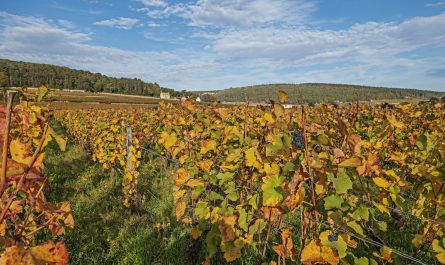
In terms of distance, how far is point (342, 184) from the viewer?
5.23 feet

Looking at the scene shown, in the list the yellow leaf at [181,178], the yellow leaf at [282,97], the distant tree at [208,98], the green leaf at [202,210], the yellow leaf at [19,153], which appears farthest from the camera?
the distant tree at [208,98]

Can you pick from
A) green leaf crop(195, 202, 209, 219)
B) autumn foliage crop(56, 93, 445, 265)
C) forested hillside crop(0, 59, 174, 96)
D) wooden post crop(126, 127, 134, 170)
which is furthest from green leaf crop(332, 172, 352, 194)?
forested hillside crop(0, 59, 174, 96)

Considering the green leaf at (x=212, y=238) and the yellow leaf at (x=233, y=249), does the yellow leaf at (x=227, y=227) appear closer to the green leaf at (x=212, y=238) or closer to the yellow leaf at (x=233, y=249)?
the yellow leaf at (x=233, y=249)

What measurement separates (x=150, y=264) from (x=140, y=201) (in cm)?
201

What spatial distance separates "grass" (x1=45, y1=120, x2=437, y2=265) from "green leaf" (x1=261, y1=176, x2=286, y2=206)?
3.03 ft

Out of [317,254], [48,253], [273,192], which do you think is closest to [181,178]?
[273,192]

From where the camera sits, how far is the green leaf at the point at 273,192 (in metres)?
1.60

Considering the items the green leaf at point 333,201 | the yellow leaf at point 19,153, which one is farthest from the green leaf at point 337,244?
the yellow leaf at point 19,153

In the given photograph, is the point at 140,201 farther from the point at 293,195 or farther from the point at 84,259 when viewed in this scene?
the point at 293,195

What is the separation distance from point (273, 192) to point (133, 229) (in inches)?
153

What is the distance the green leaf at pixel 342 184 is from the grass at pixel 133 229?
2.92 feet

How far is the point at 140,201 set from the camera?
19.0 ft

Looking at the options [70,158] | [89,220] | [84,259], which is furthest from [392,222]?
[70,158]

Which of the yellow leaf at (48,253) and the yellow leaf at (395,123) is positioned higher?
the yellow leaf at (395,123)
